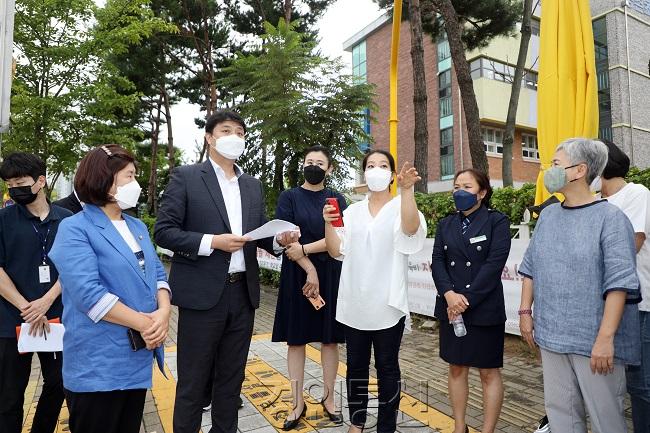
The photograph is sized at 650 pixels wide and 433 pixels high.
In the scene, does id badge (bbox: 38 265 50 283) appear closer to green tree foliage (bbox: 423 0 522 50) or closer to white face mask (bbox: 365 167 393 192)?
white face mask (bbox: 365 167 393 192)

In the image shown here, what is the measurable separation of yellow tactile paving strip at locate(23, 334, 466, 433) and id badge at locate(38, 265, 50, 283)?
1317mm

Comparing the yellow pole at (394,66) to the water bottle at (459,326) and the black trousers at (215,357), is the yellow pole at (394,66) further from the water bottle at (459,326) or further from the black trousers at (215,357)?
the black trousers at (215,357)

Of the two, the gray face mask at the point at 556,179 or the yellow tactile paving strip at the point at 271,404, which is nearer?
the gray face mask at the point at 556,179

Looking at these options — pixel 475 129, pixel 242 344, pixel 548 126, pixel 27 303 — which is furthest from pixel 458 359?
pixel 475 129

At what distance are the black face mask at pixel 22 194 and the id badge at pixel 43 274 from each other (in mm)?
435

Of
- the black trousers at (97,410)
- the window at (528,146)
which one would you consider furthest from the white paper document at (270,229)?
the window at (528,146)

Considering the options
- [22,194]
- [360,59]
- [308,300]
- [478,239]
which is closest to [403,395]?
[308,300]

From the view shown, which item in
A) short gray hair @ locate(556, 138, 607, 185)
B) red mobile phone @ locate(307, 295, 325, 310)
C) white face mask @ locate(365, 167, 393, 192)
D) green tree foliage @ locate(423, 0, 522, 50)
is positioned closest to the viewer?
short gray hair @ locate(556, 138, 607, 185)

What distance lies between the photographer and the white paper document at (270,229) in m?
2.62

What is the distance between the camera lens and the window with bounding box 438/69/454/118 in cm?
2262

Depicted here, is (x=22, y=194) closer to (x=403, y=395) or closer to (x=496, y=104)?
(x=403, y=395)

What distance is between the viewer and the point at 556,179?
2402 mm

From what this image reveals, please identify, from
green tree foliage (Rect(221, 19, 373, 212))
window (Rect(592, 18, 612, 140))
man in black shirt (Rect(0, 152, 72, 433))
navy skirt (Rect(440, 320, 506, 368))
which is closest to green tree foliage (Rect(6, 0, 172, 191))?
green tree foliage (Rect(221, 19, 373, 212))

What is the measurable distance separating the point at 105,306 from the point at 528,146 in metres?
25.7
